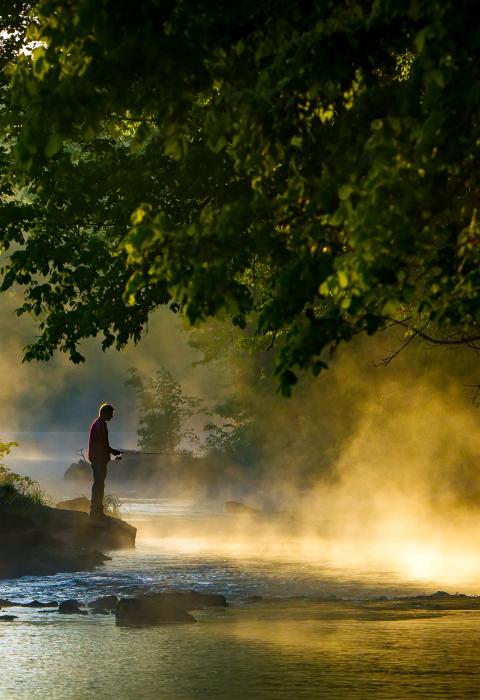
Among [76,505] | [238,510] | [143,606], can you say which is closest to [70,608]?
[143,606]

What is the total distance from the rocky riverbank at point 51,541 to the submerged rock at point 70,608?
4285 millimetres

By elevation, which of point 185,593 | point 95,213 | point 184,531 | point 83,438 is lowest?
point 185,593

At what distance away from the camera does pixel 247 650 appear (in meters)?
14.1

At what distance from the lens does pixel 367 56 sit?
33.3 feet

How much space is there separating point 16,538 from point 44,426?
12132 centimetres

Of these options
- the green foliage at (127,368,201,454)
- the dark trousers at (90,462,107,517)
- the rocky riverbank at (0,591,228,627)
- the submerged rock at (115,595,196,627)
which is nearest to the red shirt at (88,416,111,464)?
the dark trousers at (90,462,107,517)

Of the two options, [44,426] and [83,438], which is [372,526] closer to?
[83,438]

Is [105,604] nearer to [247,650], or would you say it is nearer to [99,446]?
[247,650]

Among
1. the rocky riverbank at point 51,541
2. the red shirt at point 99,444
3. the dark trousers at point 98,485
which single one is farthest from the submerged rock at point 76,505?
the red shirt at point 99,444

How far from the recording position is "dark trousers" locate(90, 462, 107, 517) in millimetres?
24797

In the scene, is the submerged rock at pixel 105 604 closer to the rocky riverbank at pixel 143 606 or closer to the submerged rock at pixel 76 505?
the rocky riverbank at pixel 143 606

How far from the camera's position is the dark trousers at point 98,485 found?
24.8 metres

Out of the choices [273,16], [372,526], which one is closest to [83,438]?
[372,526]

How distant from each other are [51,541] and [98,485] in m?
1.31
